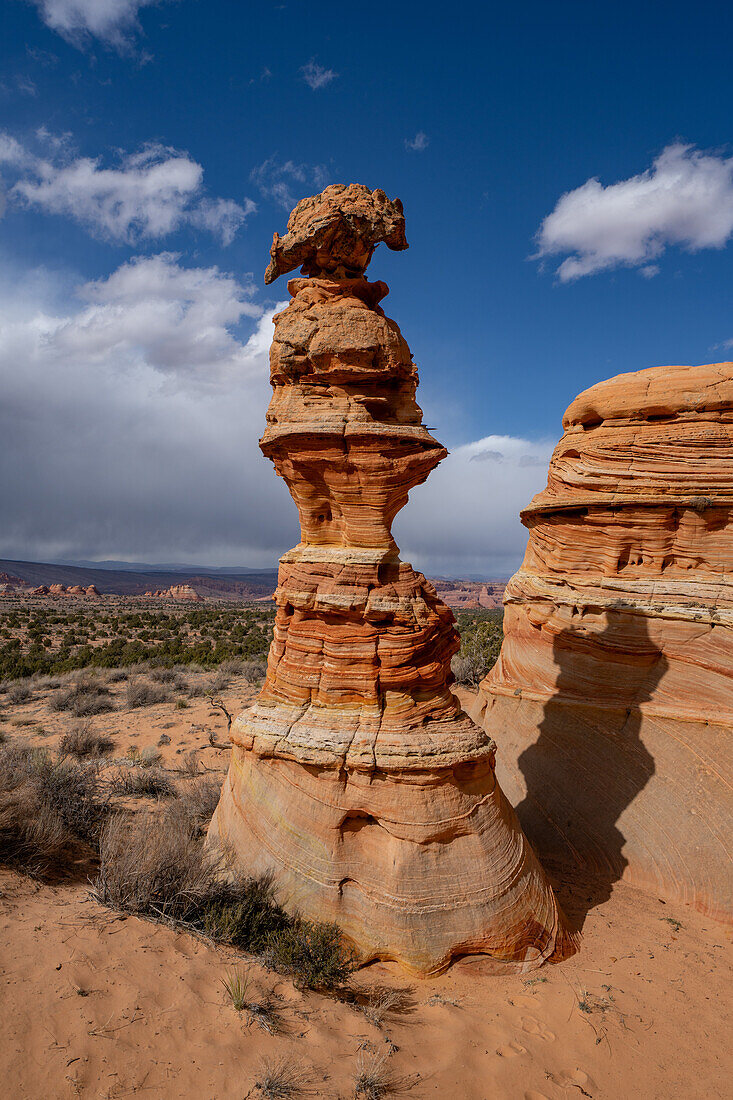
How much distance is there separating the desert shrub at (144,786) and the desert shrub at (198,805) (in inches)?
15.9

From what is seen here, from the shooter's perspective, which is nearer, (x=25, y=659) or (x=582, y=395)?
(x=582, y=395)

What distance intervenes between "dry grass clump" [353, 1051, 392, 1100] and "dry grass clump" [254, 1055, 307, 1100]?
0.47 meters

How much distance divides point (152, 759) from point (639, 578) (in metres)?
11.7

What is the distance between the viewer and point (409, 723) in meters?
6.57

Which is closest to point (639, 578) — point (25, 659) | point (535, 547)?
point (535, 547)

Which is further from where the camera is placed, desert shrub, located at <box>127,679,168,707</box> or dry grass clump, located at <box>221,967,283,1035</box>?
desert shrub, located at <box>127,679,168,707</box>

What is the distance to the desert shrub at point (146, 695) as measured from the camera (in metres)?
17.8

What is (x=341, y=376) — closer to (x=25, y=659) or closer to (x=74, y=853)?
Answer: (x=74, y=853)

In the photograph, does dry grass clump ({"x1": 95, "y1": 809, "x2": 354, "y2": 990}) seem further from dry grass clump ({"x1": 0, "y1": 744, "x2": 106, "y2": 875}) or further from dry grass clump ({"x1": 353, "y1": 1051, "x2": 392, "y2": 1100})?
dry grass clump ({"x1": 353, "y1": 1051, "x2": 392, "y2": 1100})

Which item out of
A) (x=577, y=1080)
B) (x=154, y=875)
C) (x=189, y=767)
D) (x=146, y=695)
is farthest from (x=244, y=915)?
→ (x=146, y=695)

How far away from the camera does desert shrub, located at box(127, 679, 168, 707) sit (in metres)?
17.8

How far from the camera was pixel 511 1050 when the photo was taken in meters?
5.12

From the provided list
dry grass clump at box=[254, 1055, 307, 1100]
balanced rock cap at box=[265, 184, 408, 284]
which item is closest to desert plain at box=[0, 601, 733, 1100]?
dry grass clump at box=[254, 1055, 307, 1100]

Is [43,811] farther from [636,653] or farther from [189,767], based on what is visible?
[636,653]
